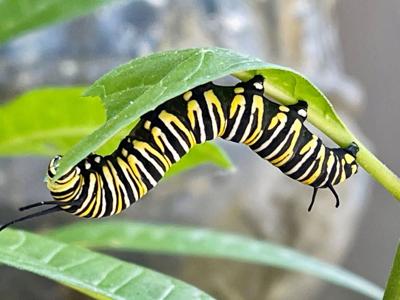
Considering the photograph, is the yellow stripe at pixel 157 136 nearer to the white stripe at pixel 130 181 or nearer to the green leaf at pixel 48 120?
the white stripe at pixel 130 181

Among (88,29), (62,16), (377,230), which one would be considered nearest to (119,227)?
(62,16)

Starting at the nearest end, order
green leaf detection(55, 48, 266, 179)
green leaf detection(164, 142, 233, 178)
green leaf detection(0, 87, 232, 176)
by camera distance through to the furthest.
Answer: green leaf detection(55, 48, 266, 179), green leaf detection(164, 142, 233, 178), green leaf detection(0, 87, 232, 176)

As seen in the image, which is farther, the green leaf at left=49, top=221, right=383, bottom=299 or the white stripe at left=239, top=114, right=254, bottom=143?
the green leaf at left=49, top=221, right=383, bottom=299

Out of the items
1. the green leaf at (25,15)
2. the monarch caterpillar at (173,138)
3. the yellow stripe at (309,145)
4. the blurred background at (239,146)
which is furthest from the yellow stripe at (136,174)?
the blurred background at (239,146)

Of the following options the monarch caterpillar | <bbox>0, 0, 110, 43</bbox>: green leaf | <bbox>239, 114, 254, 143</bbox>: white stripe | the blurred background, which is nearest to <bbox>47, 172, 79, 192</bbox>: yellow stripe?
the monarch caterpillar

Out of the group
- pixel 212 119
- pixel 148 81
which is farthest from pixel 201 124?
pixel 148 81

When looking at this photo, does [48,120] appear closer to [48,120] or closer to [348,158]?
[48,120]

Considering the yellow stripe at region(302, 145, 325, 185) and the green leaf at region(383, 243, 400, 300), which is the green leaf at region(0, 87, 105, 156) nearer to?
the yellow stripe at region(302, 145, 325, 185)
